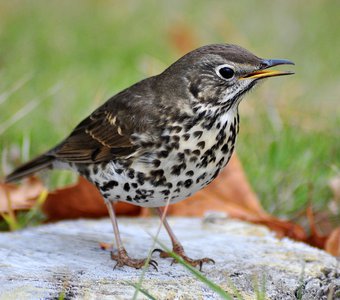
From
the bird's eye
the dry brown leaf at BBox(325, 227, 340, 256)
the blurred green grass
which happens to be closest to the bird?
the bird's eye

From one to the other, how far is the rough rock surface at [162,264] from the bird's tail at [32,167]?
1.31 ft

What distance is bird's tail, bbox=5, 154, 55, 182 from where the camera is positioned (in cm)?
505

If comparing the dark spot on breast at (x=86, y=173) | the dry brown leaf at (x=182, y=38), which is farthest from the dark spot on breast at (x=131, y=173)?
the dry brown leaf at (x=182, y=38)

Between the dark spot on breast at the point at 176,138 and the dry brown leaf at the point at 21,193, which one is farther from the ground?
the dark spot on breast at the point at 176,138

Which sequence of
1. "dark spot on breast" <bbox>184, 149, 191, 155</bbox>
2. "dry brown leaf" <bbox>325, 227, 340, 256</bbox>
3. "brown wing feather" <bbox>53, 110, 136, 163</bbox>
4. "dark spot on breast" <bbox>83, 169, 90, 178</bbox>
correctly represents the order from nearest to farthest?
"dark spot on breast" <bbox>184, 149, 191, 155</bbox> < "brown wing feather" <bbox>53, 110, 136, 163</bbox> < "dark spot on breast" <bbox>83, 169, 90, 178</bbox> < "dry brown leaf" <bbox>325, 227, 340, 256</bbox>

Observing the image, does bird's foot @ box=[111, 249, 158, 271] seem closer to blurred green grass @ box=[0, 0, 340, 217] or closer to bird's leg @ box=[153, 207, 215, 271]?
bird's leg @ box=[153, 207, 215, 271]

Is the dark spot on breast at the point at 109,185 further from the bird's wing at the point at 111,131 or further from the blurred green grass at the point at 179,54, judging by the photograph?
the blurred green grass at the point at 179,54

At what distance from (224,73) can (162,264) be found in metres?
1.00

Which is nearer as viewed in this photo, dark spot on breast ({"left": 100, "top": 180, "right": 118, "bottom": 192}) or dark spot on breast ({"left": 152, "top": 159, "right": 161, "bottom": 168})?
dark spot on breast ({"left": 152, "top": 159, "right": 161, "bottom": 168})

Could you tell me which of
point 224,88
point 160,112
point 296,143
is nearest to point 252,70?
point 224,88

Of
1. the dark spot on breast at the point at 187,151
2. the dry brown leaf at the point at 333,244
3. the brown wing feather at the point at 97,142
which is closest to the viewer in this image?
the dark spot on breast at the point at 187,151

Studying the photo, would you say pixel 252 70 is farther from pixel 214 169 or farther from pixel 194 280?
pixel 194 280

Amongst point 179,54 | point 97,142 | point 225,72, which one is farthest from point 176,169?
point 179,54

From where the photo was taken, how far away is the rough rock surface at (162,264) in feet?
11.6
